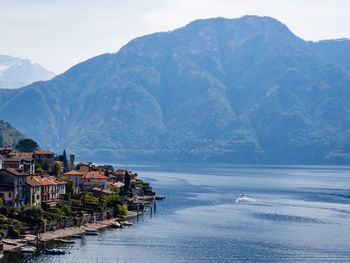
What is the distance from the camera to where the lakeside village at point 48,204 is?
11919 centimetres

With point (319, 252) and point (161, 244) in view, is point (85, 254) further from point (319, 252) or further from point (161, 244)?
point (319, 252)

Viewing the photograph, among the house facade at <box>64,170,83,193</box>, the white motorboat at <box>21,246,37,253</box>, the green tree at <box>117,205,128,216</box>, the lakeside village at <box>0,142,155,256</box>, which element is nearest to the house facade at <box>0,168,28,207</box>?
the lakeside village at <box>0,142,155,256</box>

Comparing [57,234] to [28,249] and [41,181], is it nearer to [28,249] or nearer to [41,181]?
[28,249]

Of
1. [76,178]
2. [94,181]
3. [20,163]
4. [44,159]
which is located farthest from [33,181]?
[94,181]

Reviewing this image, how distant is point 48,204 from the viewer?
137750 mm

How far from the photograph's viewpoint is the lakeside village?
11919 centimetres

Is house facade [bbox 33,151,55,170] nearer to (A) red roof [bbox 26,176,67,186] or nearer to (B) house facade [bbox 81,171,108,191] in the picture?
(B) house facade [bbox 81,171,108,191]

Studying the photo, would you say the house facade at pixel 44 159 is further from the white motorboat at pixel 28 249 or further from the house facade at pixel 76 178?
the white motorboat at pixel 28 249

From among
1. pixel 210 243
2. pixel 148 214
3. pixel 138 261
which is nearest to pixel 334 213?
pixel 148 214

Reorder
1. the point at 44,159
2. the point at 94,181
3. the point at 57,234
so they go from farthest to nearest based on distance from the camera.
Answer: the point at 94,181 → the point at 44,159 → the point at 57,234

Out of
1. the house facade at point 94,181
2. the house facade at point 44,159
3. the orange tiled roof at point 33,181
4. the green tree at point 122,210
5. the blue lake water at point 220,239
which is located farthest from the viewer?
the house facade at point 44,159

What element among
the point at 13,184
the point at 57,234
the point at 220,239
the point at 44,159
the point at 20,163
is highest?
the point at 44,159

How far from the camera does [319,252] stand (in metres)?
125

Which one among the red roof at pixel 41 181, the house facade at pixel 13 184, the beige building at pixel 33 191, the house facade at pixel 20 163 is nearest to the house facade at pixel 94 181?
the house facade at pixel 20 163
